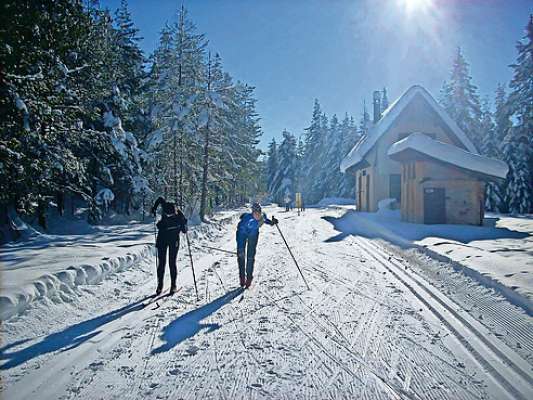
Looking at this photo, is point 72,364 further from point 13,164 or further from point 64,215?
point 64,215

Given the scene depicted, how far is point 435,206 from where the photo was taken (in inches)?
657

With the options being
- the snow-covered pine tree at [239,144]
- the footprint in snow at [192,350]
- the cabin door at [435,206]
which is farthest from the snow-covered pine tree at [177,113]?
the footprint in snow at [192,350]

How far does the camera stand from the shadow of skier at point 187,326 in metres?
4.19

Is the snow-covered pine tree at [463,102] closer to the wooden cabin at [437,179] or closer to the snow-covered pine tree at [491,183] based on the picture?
the snow-covered pine tree at [491,183]

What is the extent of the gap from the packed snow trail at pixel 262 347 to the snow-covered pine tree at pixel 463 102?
113 ft

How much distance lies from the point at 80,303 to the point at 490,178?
17.7 meters

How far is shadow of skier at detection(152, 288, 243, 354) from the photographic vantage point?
13.8 ft

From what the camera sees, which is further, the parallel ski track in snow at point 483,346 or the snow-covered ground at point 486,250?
the snow-covered ground at point 486,250

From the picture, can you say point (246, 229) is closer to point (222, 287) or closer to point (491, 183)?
point (222, 287)

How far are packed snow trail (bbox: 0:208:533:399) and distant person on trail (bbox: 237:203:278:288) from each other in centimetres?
31

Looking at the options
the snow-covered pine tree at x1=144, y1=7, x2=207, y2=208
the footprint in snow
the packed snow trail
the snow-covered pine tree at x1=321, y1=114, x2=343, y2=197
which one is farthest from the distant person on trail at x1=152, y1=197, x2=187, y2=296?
the snow-covered pine tree at x1=321, y1=114, x2=343, y2=197

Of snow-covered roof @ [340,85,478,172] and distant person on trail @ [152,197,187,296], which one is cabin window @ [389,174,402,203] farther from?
distant person on trail @ [152,197,187,296]

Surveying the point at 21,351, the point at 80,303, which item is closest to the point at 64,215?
the point at 80,303

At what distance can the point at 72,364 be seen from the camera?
3.66m
